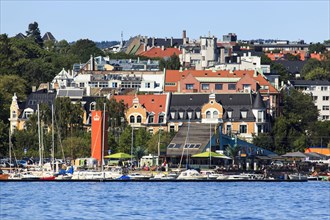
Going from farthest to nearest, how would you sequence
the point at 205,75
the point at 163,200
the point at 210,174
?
the point at 205,75 → the point at 210,174 → the point at 163,200

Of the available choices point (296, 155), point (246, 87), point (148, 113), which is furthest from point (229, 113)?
point (296, 155)

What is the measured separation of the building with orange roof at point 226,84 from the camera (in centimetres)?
16525

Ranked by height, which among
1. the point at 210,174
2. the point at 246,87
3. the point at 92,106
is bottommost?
the point at 210,174

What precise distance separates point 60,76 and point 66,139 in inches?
1808

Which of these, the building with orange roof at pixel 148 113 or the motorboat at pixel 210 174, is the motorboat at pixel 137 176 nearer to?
the motorboat at pixel 210 174

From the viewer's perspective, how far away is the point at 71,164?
5369 inches

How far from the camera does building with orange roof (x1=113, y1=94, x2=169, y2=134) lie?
15575 centimetres

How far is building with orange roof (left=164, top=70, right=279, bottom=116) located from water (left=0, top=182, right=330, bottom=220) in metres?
42.7

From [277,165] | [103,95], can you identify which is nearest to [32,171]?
[277,165]

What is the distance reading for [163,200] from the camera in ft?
316

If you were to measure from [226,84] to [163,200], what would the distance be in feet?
235

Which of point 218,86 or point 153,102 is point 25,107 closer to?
point 153,102

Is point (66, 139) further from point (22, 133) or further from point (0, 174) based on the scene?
point (0, 174)

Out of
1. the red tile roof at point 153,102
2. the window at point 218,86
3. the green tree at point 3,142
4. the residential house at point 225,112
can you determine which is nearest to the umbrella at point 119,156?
the green tree at point 3,142
